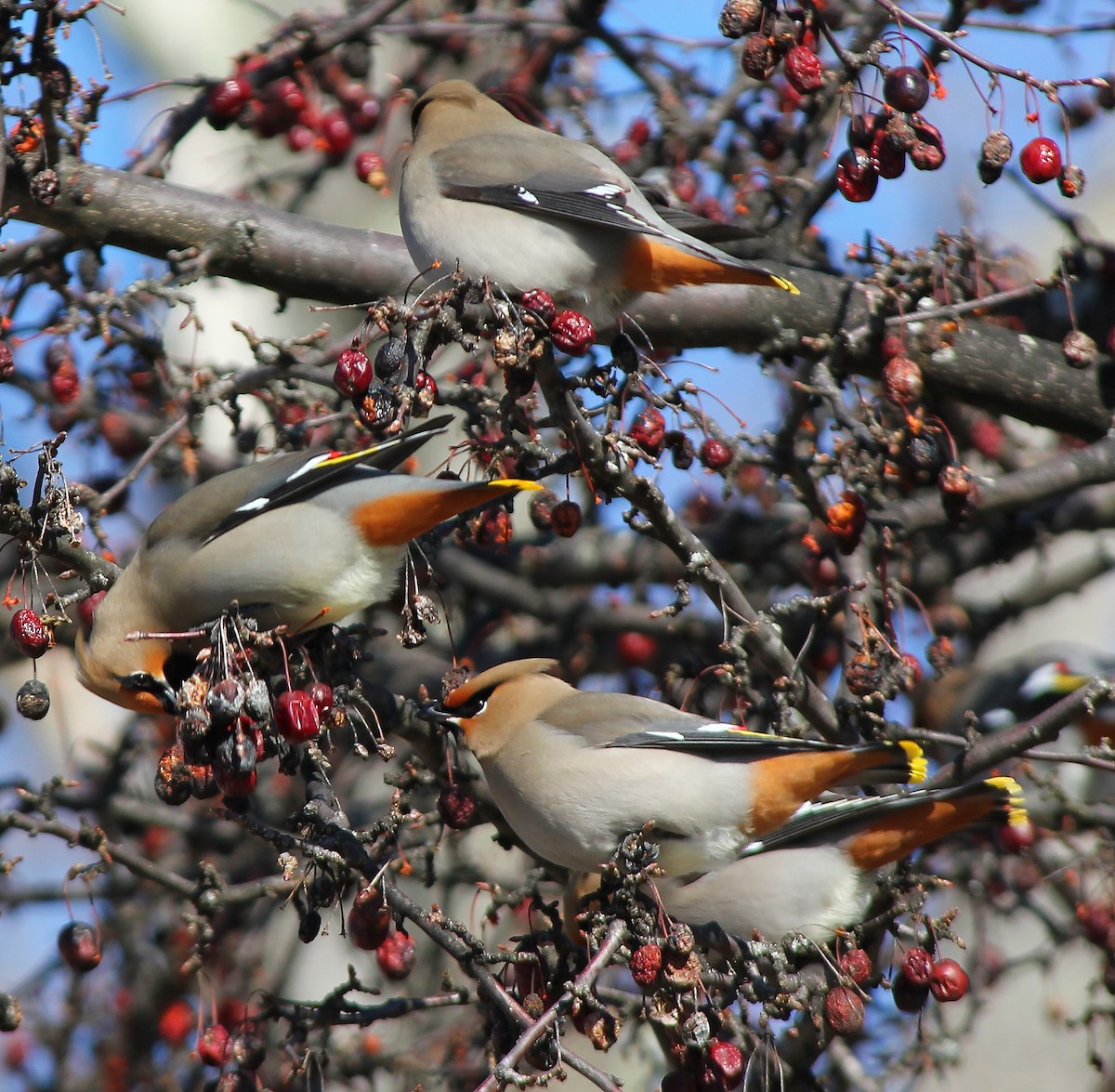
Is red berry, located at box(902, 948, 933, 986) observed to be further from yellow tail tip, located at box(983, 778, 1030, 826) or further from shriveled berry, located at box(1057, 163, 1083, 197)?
shriveled berry, located at box(1057, 163, 1083, 197)

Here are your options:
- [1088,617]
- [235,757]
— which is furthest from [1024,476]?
[1088,617]

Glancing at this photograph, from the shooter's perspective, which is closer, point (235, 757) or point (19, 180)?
point (235, 757)

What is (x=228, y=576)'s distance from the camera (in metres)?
3.04

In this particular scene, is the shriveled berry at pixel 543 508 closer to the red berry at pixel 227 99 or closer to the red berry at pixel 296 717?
the red berry at pixel 296 717

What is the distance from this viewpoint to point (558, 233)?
316 centimetres

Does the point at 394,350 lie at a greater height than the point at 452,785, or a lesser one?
greater

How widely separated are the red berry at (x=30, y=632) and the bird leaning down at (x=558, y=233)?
1.14 meters

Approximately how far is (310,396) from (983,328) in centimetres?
184

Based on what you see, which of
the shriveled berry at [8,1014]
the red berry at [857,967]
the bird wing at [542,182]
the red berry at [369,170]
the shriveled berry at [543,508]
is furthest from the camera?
the red berry at [369,170]

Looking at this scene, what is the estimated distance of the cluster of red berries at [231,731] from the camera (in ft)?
8.40

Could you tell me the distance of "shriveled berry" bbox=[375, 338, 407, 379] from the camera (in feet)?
8.30

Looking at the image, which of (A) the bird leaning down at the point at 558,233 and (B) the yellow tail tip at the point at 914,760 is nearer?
(B) the yellow tail tip at the point at 914,760

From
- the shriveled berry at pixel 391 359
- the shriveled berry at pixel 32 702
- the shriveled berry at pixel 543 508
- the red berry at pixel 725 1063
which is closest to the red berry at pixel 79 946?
the shriveled berry at pixel 32 702

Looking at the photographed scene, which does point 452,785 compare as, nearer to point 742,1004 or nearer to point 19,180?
point 742,1004
